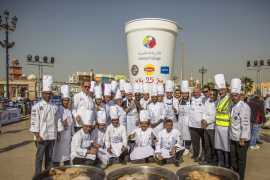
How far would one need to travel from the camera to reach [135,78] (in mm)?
7047

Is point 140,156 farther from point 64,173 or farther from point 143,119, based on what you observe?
point 64,173

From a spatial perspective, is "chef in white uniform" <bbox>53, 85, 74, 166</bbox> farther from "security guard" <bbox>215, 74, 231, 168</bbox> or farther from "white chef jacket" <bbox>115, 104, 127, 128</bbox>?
"security guard" <bbox>215, 74, 231, 168</bbox>

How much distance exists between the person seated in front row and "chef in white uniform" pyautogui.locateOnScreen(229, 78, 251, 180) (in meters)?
1.37

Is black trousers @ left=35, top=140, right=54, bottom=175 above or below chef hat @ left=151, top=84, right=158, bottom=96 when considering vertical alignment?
below

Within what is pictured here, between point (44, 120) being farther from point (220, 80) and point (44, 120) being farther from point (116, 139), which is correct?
point (220, 80)

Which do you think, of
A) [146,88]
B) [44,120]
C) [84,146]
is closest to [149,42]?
[146,88]

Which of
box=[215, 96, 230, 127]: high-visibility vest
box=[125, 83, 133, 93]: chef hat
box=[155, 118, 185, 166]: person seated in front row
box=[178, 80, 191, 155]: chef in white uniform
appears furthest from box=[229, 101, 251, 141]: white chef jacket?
box=[125, 83, 133, 93]: chef hat

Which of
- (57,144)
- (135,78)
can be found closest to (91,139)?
(57,144)

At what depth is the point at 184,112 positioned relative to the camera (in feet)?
20.7

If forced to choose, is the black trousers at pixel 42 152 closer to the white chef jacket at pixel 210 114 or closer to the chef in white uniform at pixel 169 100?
the chef in white uniform at pixel 169 100

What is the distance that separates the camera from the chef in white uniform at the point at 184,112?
20.4 feet

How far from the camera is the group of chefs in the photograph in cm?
420

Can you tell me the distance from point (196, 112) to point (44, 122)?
3.34m

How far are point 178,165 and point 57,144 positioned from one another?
102 inches
